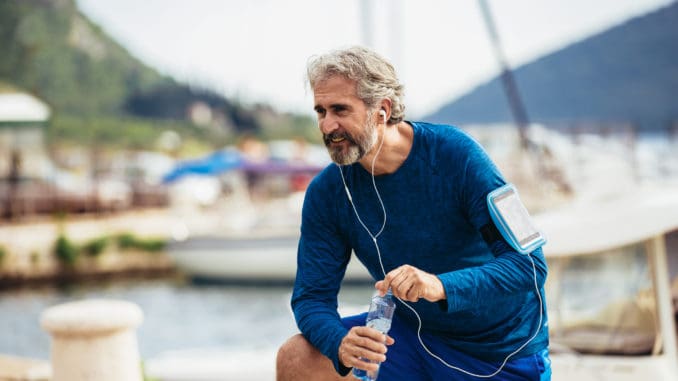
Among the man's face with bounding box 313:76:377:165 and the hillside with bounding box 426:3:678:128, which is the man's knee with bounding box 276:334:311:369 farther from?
the hillside with bounding box 426:3:678:128

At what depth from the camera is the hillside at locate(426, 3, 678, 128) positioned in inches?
2437

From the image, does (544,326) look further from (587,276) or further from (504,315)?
(587,276)

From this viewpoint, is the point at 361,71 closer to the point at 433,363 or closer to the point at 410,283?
the point at 410,283

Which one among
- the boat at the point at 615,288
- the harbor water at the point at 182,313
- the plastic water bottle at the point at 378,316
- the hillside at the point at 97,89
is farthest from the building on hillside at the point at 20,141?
the plastic water bottle at the point at 378,316

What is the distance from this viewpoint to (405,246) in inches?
98.7

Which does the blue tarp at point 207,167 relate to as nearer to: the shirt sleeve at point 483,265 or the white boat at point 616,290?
the white boat at point 616,290

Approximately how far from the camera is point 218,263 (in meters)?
24.0

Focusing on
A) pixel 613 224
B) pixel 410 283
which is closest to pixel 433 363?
pixel 410 283

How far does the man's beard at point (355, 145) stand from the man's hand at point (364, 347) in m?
0.50

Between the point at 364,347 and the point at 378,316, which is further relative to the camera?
the point at 378,316

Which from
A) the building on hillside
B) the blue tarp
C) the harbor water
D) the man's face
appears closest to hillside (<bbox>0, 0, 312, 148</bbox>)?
the building on hillside

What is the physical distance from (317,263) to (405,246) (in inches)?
11.9

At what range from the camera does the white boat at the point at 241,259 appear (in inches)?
896

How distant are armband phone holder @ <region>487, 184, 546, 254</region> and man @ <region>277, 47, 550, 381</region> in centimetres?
4
